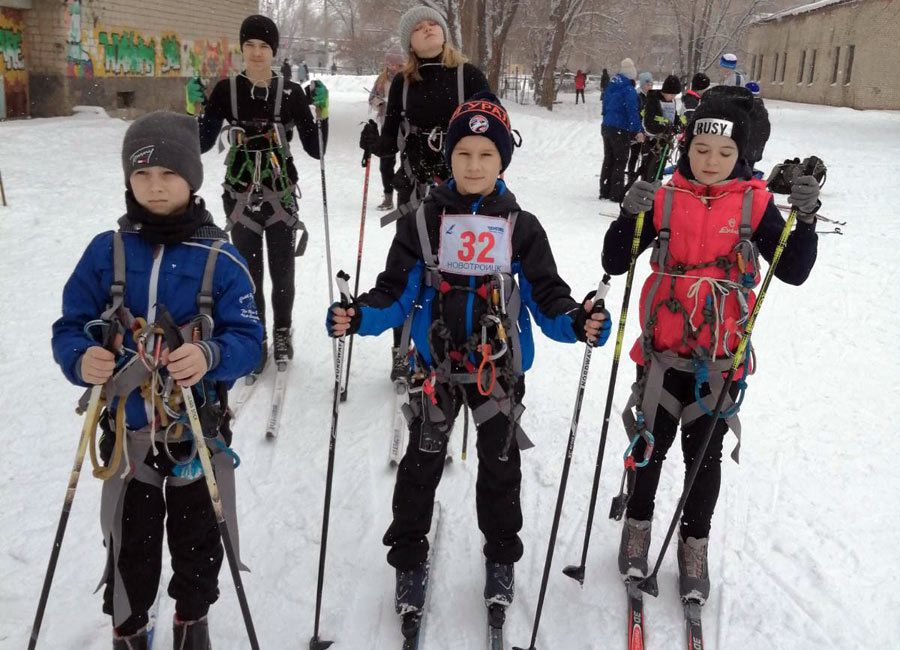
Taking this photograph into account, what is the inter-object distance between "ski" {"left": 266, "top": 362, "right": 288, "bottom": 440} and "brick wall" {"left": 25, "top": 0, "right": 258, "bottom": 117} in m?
16.3

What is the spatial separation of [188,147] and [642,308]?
2.03 metres

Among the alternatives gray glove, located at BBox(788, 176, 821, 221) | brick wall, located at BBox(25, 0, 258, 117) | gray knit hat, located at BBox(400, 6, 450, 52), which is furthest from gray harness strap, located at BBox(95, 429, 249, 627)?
brick wall, located at BBox(25, 0, 258, 117)

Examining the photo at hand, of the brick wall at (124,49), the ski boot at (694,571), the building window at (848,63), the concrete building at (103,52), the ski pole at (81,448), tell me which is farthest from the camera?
the building window at (848,63)

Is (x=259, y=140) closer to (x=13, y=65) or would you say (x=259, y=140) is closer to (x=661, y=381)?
(x=661, y=381)

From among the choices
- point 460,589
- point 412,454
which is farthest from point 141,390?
point 460,589

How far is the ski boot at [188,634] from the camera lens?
273cm

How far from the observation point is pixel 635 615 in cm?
314

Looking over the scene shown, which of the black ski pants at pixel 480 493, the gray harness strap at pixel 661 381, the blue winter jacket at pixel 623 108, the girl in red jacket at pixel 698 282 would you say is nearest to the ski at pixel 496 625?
the black ski pants at pixel 480 493

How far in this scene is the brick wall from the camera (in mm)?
17641

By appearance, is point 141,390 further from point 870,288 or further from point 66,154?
point 66,154

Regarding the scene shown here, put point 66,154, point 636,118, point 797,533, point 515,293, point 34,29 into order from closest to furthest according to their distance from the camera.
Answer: point 515,293 < point 797,533 < point 636,118 < point 66,154 < point 34,29

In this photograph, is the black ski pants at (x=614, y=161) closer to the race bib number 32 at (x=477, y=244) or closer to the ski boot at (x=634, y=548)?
the ski boot at (x=634, y=548)

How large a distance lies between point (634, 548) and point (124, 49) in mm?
21428

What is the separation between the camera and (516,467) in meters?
3.07
